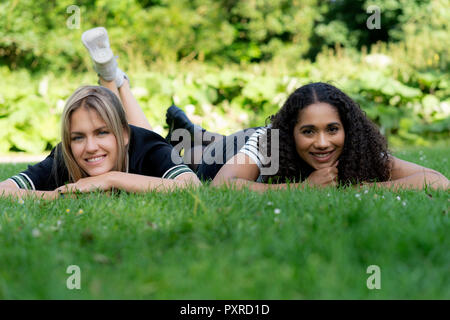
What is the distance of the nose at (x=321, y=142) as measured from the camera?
8.57 feet

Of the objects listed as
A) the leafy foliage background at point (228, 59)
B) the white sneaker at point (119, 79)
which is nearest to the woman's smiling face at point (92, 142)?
the white sneaker at point (119, 79)

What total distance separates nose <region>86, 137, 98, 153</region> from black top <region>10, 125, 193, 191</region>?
30 centimetres

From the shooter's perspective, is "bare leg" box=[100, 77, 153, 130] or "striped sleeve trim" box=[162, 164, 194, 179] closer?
"striped sleeve trim" box=[162, 164, 194, 179]

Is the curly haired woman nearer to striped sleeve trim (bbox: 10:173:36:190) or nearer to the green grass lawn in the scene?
the green grass lawn

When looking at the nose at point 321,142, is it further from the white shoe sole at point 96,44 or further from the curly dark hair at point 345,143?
the white shoe sole at point 96,44

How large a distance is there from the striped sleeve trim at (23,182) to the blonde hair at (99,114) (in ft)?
0.77

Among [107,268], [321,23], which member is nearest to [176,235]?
[107,268]

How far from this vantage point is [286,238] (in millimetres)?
1408

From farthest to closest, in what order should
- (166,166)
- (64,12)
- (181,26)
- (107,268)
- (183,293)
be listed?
(181,26) → (64,12) → (166,166) → (107,268) → (183,293)

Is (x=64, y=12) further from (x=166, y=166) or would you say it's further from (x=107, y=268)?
(x=107, y=268)

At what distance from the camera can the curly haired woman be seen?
8.55 ft

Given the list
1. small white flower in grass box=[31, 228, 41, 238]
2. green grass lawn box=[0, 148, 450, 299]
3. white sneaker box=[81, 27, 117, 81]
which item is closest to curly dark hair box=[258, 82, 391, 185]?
green grass lawn box=[0, 148, 450, 299]

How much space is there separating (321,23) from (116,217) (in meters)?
21.3

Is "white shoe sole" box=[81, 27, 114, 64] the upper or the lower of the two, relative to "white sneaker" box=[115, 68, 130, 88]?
upper
